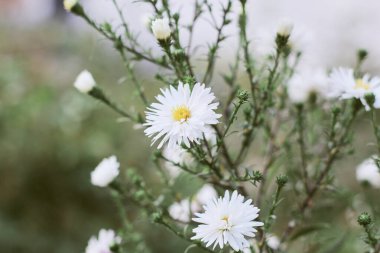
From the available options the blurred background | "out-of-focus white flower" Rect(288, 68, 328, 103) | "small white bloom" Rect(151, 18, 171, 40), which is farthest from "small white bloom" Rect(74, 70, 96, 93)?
the blurred background

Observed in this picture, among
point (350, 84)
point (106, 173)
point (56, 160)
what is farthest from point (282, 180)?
point (56, 160)

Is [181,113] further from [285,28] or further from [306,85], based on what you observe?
[306,85]

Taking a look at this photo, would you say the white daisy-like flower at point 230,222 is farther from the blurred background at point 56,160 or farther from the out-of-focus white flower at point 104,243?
the blurred background at point 56,160

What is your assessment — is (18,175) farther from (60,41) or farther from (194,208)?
(60,41)

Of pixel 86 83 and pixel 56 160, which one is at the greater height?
pixel 56 160

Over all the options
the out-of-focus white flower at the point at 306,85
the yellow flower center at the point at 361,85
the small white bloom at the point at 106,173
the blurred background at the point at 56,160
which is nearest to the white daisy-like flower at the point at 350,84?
the yellow flower center at the point at 361,85

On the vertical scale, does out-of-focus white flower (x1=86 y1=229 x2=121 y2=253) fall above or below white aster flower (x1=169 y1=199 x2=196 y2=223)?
below

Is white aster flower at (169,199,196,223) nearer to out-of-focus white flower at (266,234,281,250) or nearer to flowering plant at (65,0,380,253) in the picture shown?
flowering plant at (65,0,380,253)
